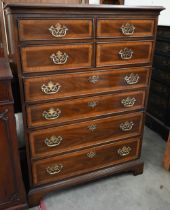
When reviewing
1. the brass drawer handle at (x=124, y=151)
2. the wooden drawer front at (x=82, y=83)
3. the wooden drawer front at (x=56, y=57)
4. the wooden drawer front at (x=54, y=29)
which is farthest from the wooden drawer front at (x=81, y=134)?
the wooden drawer front at (x=54, y=29)

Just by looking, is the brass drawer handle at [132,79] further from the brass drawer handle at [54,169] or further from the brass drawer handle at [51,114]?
the brass drawer handle at [54,169]

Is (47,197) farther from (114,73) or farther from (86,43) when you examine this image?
(86,43)

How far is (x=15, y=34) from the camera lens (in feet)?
3.56

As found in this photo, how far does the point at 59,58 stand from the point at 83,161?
Result: 729mm

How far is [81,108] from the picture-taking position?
139 centimetres

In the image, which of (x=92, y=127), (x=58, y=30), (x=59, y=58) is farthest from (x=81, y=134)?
(x=58, y=30)

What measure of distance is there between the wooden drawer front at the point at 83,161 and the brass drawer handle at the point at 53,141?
100mm

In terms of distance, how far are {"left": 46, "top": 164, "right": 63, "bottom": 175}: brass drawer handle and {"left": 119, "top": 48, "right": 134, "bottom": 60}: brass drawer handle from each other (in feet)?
2.63

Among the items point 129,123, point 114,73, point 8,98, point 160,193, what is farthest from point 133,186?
point 8,98

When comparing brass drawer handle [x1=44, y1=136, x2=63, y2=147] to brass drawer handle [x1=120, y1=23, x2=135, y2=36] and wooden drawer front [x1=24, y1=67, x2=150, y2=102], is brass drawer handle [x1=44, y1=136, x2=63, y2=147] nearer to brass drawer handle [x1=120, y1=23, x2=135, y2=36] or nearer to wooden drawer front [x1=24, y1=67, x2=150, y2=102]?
wooden drawer front [x1=24, y1=67, x2=150, y2=102]

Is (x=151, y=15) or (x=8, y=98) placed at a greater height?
(x=151, y=15)

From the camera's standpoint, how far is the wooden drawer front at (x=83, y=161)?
1.44m

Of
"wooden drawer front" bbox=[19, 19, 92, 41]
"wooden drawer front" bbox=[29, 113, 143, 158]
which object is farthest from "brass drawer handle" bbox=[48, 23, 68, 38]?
"wooden drawer front" bbox=[29, 113, 143, 158]

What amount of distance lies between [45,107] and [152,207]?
0.96 metres
